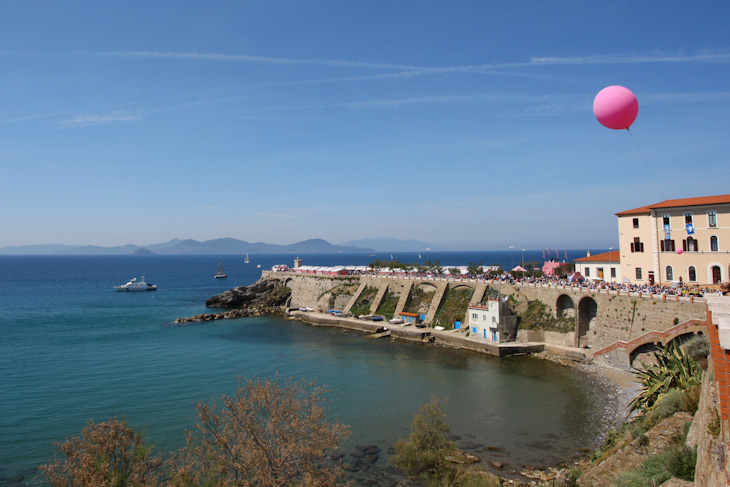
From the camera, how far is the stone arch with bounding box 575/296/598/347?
40.7m

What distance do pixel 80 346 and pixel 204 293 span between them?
5806cm

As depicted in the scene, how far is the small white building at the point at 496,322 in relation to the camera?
45156mm

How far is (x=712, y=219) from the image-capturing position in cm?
3938

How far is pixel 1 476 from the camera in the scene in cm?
2016

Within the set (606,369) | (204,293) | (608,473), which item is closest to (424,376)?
(606,369)

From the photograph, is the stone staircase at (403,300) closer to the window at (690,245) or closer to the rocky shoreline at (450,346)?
the rocky shoreline at (450,346)

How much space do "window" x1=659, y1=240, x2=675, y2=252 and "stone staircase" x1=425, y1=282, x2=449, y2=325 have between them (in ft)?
78.7

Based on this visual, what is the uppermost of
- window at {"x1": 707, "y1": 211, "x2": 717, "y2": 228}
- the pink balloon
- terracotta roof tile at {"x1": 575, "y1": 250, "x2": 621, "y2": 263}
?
the pink balloon

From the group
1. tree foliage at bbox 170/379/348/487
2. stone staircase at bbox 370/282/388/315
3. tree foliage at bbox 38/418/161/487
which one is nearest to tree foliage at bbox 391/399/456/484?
tree foliage at bbox 170/379/348/487

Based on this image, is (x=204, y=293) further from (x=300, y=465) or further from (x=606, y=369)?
(x=300, y=465)

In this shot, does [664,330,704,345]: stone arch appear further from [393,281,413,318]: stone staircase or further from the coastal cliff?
[393,281,413,318]: stone staircase

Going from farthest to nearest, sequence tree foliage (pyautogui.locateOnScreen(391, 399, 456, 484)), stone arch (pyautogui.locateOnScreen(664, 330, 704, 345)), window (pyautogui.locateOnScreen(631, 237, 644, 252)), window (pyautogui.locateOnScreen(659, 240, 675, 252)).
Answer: window (pyautogui.locateOnScreen(631, 237, 644, 252))
window (pyautogui.locateOnScreen(659, 240, 675, 252))
stone arch (pyautogui.locateOnScreen(664, 330, 704, 345))
tree foliage (pyautogui.locateOnScreen(391, 399, 456, 484))

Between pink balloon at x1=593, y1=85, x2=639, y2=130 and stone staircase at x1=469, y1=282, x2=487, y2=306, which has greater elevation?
pink balloon at x1=593, y1=85, x2=639, y2=130

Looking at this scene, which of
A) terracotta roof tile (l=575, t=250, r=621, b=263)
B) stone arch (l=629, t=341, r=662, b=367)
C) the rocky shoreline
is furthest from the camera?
terracotta roof tile (l=575, t=250, r=621, b=263)
